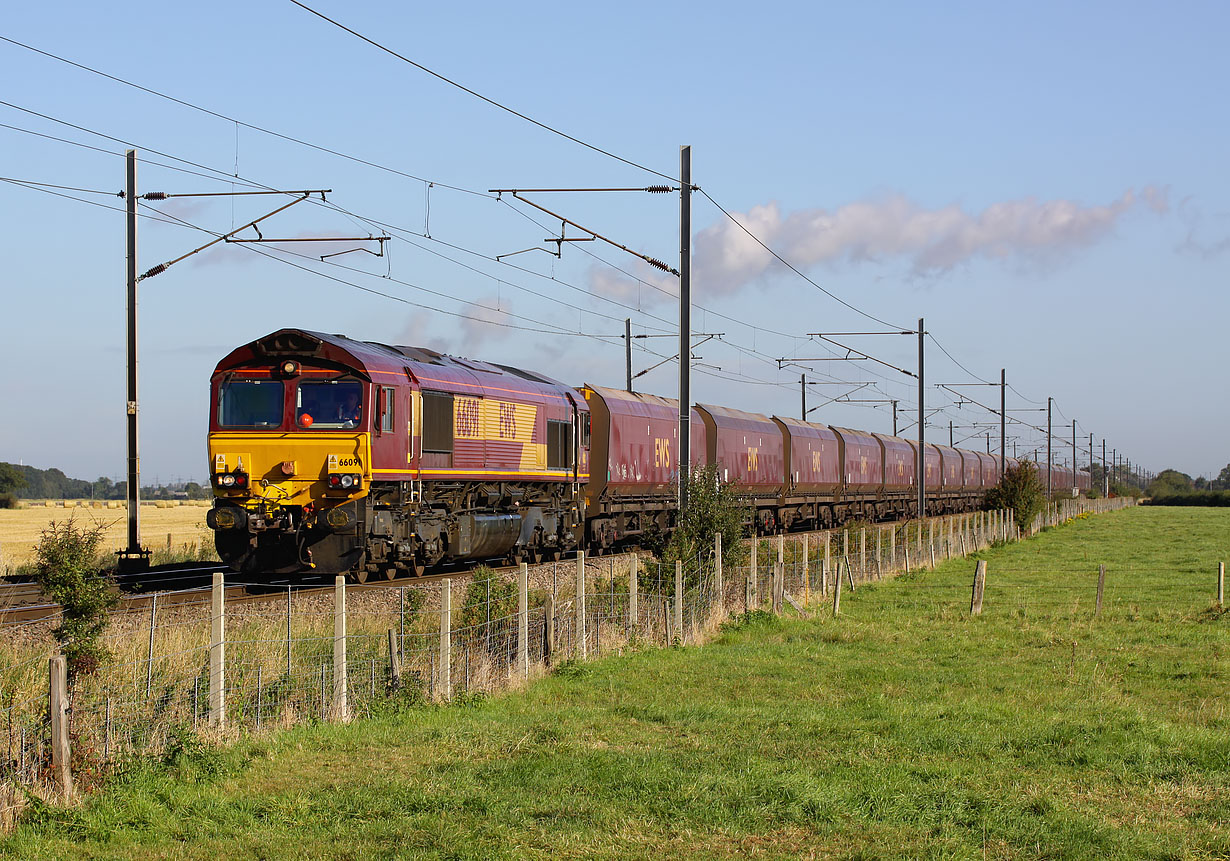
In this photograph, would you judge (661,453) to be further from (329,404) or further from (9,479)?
(9,479)

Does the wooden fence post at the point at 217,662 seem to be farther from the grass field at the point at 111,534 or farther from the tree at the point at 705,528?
the grass field at the point at 111,534

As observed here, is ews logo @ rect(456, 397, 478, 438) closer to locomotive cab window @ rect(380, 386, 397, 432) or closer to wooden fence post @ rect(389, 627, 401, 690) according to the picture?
locomotive cab window @ rect(380, 386, 397, 432)

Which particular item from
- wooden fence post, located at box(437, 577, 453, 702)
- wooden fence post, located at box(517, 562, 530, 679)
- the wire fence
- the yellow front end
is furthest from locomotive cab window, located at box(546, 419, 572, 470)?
wooden fence post, located at box(437, 577, 453, 702)

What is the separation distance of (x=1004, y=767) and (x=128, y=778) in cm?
698

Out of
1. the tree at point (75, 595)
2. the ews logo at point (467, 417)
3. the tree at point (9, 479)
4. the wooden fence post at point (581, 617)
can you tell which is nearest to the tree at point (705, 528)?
the wooden fence post at point (581, 617)

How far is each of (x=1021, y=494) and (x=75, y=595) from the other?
4983cm

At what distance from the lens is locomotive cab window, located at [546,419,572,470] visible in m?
30.4

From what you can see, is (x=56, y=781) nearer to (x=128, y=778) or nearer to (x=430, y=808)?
(x=128, y=778)

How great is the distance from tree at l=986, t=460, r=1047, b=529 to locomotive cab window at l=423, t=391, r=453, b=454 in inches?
1399

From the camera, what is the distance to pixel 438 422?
82.5 feet

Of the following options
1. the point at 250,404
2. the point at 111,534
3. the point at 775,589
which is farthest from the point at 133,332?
the point at 111,534

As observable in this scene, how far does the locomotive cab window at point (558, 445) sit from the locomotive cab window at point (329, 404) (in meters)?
7.96

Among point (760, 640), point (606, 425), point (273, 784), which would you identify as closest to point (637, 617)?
point (760, 640)

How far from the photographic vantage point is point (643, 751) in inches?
441
